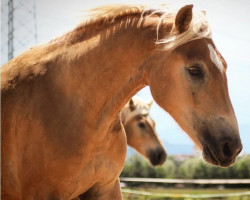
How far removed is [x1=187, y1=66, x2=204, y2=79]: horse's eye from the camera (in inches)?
102

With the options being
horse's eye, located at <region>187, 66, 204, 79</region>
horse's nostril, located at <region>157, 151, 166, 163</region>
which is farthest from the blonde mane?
horse's nostril, located at <region>157, 151, 166, 163</region>

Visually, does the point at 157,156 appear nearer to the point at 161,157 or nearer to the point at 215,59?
the point at 161,157

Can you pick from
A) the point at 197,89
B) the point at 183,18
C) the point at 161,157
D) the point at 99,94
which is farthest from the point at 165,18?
the point at 161,157

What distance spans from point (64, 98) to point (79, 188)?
28.5 inches

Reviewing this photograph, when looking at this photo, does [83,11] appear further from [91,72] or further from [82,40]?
[91,72]

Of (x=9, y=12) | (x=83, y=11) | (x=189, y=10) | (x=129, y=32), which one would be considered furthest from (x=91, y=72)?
(x=9, y=12)

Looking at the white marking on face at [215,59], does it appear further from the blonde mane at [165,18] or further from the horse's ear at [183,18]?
the horse's ear at [183,18]

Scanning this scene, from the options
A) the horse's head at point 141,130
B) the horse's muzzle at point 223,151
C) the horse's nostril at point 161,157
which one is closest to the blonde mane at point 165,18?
the horse's muzzle at point 223,151

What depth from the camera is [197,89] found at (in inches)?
102

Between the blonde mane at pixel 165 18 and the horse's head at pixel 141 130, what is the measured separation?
5119 millimetres

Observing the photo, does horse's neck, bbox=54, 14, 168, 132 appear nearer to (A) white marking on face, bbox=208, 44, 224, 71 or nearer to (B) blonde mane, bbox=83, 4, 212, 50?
(B) blonde mane, bbox=83, 4, 212, 50

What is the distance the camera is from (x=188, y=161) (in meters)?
28.6

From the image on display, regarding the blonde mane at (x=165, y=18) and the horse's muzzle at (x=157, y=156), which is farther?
the horse's muzzle at (x=157, y=156)

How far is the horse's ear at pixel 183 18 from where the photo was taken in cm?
267
